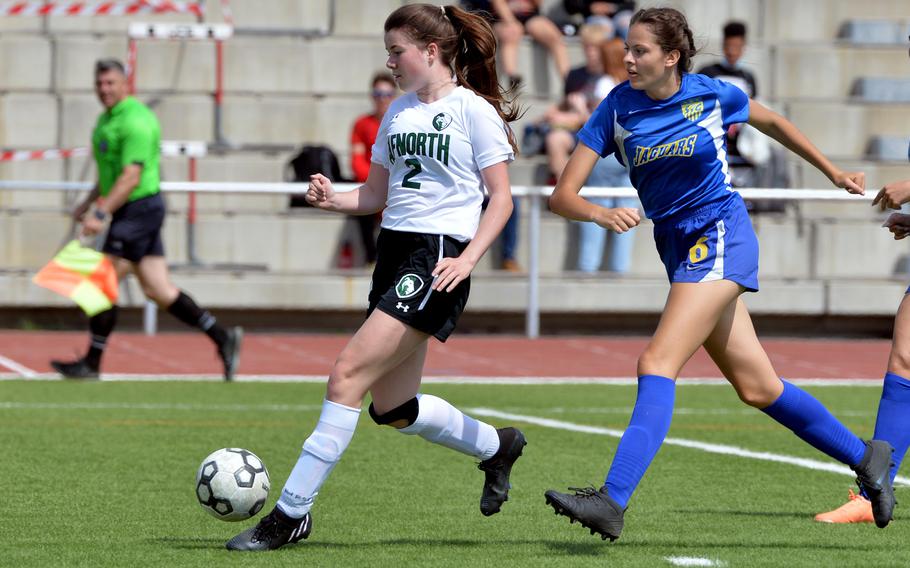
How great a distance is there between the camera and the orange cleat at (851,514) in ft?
21.3

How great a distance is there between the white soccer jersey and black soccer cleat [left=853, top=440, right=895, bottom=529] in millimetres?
1704

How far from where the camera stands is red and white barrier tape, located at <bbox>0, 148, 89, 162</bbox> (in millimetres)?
16922

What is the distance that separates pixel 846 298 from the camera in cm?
1583

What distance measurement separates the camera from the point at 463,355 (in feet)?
46.0

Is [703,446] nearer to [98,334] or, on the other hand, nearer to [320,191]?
[320,191]

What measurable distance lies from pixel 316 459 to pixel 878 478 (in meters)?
2.06

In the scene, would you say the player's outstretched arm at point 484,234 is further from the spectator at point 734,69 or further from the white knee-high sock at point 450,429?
the spectator at point 734,69

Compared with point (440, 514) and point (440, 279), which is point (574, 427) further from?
point (440, 279)

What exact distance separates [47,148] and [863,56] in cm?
900

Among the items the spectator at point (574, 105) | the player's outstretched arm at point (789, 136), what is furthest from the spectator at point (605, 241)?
the player's outstretched arm at point (789, 136)

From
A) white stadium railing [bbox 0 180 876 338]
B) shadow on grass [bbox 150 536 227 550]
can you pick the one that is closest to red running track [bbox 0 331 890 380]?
white stadium railing [bbox 0 180 876 338]

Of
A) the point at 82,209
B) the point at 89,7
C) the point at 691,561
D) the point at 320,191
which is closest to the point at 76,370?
the point at 82,209

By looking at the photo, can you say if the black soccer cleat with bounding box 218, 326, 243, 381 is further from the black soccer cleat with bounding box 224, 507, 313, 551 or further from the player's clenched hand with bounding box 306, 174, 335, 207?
the black soccer cleat with bounding box 224, 507, 313, 551

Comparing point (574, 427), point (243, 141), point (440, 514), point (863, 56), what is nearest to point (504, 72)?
point (243, 141)
